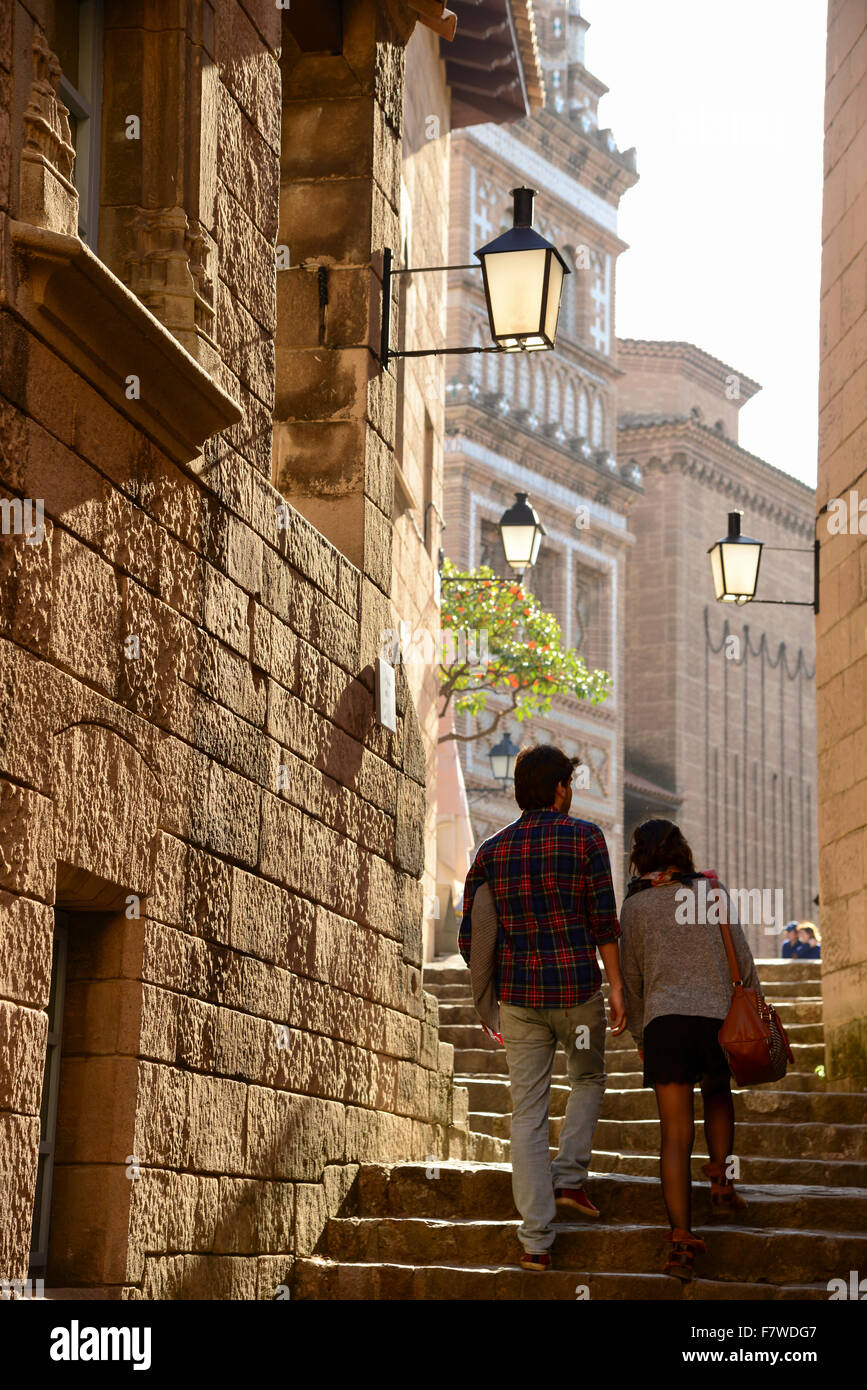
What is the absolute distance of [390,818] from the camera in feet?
24.9

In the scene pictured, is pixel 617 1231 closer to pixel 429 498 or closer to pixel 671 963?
pixel 671 963

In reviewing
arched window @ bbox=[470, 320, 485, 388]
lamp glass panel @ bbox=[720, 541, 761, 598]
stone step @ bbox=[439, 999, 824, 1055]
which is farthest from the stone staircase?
arched window @ bbox=[470, 320, 485, 388]

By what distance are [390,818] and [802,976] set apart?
191 inches

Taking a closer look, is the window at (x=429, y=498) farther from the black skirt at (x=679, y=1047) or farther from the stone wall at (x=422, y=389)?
the black skirt at (x=679, y=1047)

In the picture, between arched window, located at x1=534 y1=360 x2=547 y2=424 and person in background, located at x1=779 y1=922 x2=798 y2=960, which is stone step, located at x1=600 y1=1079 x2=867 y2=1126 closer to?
person in background, located at x1=779 y1=922 x2=798 y2=960

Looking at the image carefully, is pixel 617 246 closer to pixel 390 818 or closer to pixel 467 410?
pixel 467 410

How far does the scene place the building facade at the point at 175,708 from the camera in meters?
4.45

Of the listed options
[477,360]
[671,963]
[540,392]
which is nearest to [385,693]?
[671,963]

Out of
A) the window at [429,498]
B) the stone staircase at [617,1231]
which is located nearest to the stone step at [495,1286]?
the stone staircase at [617,1231]

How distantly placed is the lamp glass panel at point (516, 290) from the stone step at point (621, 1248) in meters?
3.58

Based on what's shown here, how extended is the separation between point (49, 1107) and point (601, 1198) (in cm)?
233

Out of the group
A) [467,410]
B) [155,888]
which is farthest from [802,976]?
[467,410]

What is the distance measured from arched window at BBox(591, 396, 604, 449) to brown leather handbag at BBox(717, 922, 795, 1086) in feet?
86.8

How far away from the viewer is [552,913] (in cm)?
595
